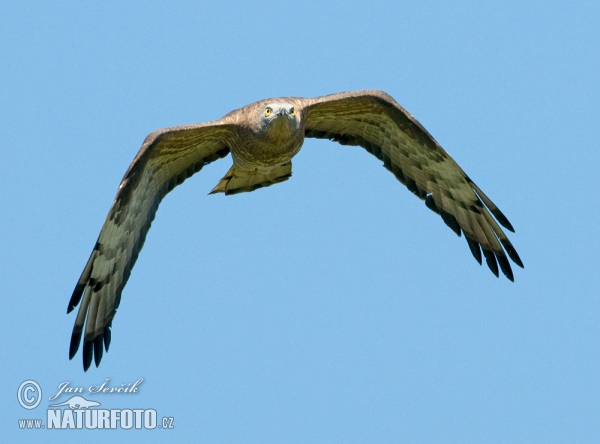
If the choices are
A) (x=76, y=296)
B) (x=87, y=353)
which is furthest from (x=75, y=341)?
(x=76, y=296)

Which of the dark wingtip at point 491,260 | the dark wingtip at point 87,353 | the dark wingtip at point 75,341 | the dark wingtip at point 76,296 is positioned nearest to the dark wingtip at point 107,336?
the dark wingtip at point 87,353

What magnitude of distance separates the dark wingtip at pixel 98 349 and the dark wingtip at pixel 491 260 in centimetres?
417

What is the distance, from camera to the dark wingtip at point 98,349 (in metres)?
11.5

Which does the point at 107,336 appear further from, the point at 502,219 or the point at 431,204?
the point at 502,219

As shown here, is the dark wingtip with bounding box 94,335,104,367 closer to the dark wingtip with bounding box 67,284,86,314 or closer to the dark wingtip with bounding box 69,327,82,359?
the dark wingtip with bounding box 69,327,82,359

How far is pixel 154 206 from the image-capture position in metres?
12.1

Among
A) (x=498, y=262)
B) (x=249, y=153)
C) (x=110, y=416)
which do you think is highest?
(x=249, y=153)

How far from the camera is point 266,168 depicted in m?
12.1

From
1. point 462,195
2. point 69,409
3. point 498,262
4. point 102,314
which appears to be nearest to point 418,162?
point 462,195

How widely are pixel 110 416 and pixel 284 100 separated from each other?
3.88 metres

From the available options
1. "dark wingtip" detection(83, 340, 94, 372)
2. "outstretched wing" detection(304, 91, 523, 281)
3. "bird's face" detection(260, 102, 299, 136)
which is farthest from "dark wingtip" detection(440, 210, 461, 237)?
"dark wingtip" detection(83, 340, 94, 372)

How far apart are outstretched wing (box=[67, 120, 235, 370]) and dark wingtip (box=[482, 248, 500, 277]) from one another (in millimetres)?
3030

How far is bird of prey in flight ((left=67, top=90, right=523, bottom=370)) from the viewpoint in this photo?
37.8ft

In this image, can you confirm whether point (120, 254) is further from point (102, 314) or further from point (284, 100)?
point (284, 100)
